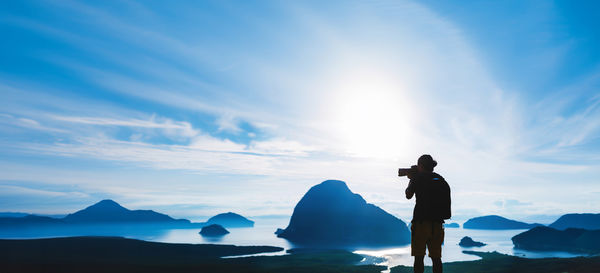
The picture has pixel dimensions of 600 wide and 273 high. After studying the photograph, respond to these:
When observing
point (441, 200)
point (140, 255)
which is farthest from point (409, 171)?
point (140, 255)

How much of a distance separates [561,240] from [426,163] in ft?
634

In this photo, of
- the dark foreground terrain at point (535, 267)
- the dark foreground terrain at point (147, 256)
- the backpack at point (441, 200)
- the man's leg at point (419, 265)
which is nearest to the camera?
the man's leg at point (419, 265)

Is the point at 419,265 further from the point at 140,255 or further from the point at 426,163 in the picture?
the point at 140,255

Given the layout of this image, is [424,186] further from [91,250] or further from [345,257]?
[91,250]

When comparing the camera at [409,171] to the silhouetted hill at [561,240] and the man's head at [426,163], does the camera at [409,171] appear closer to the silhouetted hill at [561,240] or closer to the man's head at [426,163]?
the man's head at [426,163]

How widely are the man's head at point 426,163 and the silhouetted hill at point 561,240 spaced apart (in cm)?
17416

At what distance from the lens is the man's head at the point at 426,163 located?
7.27 m

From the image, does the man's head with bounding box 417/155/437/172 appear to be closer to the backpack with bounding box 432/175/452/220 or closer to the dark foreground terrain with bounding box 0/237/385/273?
the backpack with bounding box 432/175/452/220

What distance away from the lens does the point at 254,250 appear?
12688 centimetres

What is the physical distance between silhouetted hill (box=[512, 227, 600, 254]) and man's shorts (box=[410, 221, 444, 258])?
17397 centimetres

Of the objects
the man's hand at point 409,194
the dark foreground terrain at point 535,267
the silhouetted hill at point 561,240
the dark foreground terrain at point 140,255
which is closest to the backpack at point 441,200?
the man's hand at point 409,194

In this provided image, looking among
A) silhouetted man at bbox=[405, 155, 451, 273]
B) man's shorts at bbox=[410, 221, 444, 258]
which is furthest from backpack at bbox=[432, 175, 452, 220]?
man's shorts at bbox=[410, 221, 444, 258]

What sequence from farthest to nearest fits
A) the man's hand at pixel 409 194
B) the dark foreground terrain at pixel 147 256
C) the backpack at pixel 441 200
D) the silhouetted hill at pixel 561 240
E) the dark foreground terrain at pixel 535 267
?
the silhouetted hill at pixel 561 240 → the dark foreground terrain at pixel 147 256 → the dark foreground terrain at pixel 535 267 → the man's hand at pixel 409 194 → the backpack at pixel 441 200

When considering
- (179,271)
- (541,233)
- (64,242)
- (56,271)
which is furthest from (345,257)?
(541,233)
